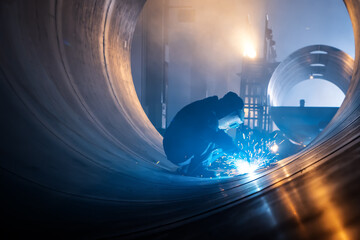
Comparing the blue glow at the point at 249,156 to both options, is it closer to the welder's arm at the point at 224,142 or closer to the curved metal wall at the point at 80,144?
the welder's arm at the point at 224,142

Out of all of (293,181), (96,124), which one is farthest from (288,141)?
(293,181)

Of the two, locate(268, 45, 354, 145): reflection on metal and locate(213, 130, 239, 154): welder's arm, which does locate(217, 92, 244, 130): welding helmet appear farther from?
locate(268, 45, 354, 145): reflection on metal

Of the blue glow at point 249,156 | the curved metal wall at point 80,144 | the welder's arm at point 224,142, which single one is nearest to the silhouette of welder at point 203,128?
the welder's arm at point 224,142

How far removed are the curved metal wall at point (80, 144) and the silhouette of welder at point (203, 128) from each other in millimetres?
497

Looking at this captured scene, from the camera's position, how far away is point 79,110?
10.7 feet

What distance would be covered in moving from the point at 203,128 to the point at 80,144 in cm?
148

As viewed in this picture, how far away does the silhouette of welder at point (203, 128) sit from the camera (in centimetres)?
361

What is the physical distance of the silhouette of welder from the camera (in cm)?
361

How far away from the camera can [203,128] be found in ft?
11.8

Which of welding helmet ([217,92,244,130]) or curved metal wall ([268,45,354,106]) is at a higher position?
curved metal wall ([268,45,354,106])

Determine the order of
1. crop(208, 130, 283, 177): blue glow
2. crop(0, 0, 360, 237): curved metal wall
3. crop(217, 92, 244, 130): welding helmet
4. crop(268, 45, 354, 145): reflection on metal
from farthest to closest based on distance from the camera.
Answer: crop(268, 45, 354, 145): reflection on metal
crop(208, 130, 283, 177): blue glow
crop(217, 92, 244, 130): welding helmet
crop(0, 0, 360, 237): curved metal wall

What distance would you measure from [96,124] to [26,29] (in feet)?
4.21

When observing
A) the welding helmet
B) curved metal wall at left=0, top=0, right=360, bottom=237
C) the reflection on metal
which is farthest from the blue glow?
curved metal wall at left=0, top=0, right=360, bottom=237

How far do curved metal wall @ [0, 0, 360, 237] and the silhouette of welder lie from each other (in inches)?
19.6
